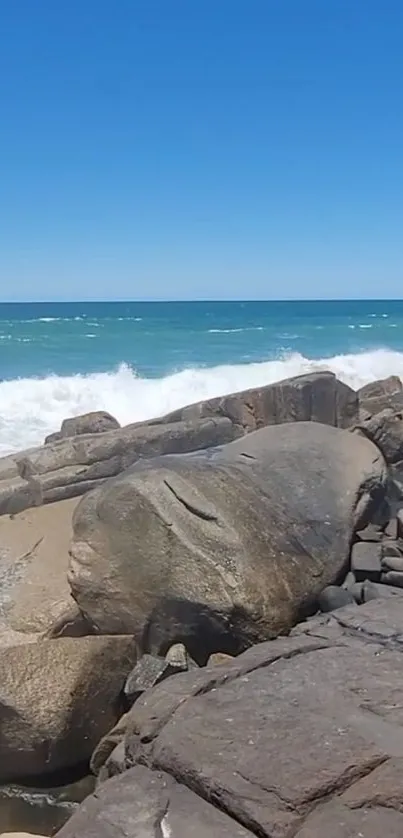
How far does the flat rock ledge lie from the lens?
3336mm

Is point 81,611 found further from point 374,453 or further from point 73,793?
point 374,453

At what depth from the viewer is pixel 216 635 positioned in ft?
18.5

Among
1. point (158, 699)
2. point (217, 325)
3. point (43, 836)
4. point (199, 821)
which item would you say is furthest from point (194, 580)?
point (217, 325)

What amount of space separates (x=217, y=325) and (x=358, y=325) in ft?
28.3

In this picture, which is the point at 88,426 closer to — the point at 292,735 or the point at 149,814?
the point at 292,735

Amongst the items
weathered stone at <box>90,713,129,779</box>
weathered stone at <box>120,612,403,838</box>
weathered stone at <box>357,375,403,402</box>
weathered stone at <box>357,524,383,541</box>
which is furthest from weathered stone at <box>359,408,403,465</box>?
weathered stone at <box>90,713,129,779</box>

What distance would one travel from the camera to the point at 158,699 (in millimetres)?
4316

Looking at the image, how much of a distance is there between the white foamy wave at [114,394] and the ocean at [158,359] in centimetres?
3

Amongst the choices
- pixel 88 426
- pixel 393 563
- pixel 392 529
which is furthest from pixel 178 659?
pixel 88 426

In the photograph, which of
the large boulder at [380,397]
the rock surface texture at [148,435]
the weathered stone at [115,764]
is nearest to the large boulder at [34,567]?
the rock surface texture at [148,435]

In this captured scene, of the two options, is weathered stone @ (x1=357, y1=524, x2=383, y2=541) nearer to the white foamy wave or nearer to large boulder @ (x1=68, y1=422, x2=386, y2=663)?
large boulder @ (x1=68, y1=422, x2=386, y2=663)

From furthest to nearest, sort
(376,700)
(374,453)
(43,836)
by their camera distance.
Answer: (374,453)
(43,836)
(376,700)

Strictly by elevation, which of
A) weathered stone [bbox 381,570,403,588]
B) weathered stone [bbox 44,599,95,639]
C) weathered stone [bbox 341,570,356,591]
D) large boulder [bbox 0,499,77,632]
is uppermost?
weathered stone [bbox 381,570,403,588]

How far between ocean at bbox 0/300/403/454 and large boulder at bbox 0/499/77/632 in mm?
6202
